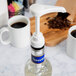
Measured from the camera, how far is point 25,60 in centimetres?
64

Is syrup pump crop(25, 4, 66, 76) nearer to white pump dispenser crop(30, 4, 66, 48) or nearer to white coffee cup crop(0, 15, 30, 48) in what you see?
white pump dispenser crop(30, 4, 66, 48)

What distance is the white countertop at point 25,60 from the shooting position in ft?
1.97

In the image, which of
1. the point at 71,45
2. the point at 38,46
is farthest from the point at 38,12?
the point at 71,45

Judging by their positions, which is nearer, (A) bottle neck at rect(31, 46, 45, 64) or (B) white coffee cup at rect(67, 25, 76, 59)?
(A) bottle neck at rect(31, 46, 45, 64)

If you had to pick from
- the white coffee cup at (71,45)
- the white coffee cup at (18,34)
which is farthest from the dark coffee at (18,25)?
the white coffee cup at (71,45)

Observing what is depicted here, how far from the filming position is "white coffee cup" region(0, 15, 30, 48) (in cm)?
63

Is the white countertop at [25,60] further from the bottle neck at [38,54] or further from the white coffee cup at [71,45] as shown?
the bottle neck at [38,54]

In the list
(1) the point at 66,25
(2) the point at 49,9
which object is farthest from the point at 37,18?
(1) the point at 66,25

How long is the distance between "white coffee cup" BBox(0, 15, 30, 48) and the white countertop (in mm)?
24

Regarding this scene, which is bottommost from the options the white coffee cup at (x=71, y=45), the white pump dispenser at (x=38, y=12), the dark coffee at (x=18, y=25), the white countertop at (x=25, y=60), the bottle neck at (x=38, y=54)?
the white countertop at (x=25, y=60)

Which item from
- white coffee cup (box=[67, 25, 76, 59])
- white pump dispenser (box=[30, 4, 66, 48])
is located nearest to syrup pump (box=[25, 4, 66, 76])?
white pump dispenser (box=[30, 4, 66, 48])

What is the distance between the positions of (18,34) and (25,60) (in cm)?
9

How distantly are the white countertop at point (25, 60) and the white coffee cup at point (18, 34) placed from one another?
2 centimetres

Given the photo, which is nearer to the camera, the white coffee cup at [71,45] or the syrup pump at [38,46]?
the syrup pump at [38,46]
